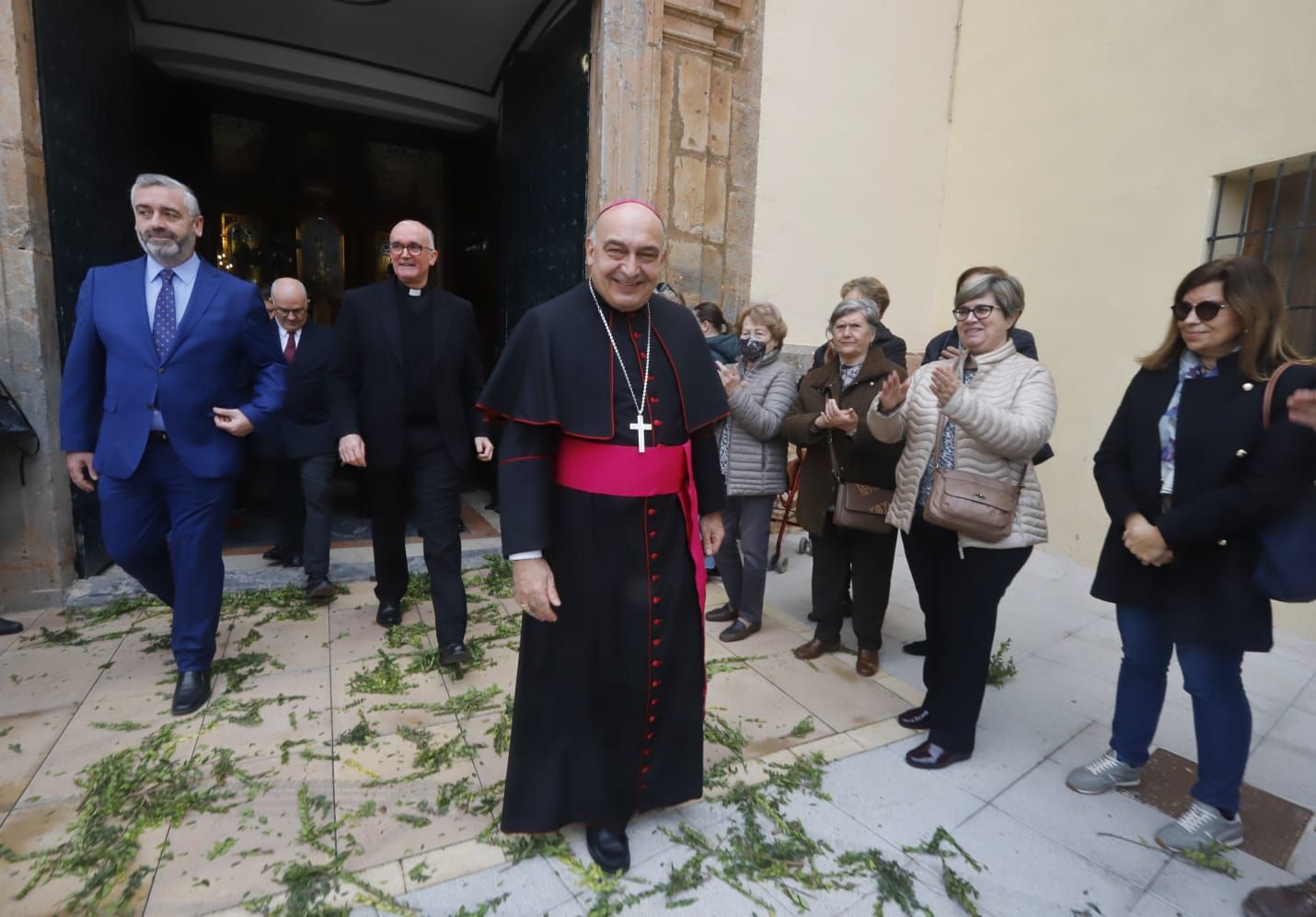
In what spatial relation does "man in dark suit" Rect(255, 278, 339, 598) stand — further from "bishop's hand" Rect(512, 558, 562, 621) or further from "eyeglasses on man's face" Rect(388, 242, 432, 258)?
"bishop's hand" Rect(512, 558, 562, 621)

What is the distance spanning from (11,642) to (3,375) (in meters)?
1.38

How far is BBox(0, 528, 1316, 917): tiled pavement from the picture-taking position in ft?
7.02

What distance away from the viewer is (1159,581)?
2.49 m

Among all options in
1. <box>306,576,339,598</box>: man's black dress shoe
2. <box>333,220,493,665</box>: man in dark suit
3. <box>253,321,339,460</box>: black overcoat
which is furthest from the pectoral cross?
<box>306,576,339,598</box>: man's black dress shoe

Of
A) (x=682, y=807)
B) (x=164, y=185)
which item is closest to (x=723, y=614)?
(x=682, y=807)

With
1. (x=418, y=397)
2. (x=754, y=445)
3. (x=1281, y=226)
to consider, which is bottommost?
(x=754, y=445)

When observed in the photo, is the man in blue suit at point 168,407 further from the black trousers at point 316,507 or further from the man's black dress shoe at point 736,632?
the man's black dress shoe at point 736,632

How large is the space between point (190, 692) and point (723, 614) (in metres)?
2.67

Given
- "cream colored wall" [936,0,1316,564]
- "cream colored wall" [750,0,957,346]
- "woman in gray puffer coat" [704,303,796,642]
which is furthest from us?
"cream colored wall" [750,0,957,346]

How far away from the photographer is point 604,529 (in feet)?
7.00

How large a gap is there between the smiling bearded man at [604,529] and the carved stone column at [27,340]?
10.8 ft

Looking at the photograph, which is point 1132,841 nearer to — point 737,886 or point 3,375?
point 737,886

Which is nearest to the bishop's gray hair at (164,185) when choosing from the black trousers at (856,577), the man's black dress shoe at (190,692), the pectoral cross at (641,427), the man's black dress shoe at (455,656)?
the man's black dress shoe at (190,692)

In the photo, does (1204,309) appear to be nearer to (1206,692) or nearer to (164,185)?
(1206,692)
